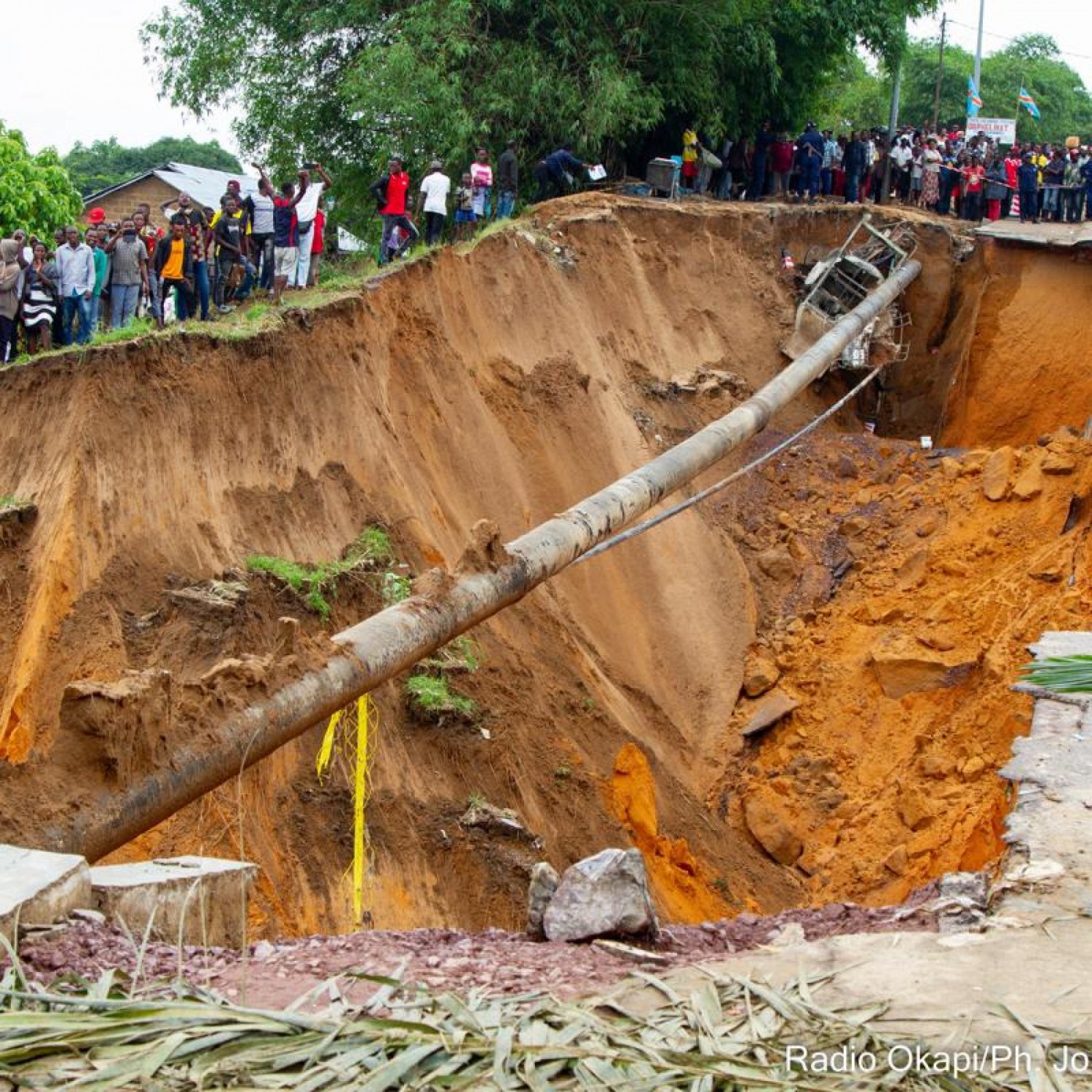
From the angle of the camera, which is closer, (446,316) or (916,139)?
(446,316)

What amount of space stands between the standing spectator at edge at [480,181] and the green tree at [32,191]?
9.14 metres

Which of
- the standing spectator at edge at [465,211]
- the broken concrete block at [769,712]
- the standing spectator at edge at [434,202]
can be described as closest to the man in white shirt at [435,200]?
the standing spectator at edge at [434,202]

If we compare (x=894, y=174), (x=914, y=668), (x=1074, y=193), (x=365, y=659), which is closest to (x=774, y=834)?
(x=914, y=668)

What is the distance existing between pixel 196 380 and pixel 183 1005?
323 inches

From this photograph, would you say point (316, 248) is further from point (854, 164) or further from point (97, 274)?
point (854, 164)

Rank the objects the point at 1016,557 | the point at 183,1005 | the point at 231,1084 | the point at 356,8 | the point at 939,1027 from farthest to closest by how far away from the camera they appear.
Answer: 1. the point at 356,8
2. the point at 1016,557
3. the point at 939,1027
4. the point at 183,1005
5. the point at 231,1084

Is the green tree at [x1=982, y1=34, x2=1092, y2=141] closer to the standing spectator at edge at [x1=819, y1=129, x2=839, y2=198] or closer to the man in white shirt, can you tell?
the standing spectator at edge at [x1=819, y1=129, x2=839, y2=198]

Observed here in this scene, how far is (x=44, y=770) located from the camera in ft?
26.1

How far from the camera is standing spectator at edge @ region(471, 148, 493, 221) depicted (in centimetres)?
1994

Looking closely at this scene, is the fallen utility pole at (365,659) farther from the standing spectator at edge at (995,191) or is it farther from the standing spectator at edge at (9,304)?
the standing spectator at edge at (995,191)

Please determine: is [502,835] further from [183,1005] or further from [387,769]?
[183,1005]

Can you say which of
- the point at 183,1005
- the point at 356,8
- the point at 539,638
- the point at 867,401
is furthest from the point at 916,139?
Answer: the point at 183,1005

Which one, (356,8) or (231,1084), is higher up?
(356,8)

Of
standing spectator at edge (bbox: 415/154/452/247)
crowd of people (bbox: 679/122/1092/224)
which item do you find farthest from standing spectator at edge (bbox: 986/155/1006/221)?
standing spectator at edge (bbox: 415/154/452/247)
